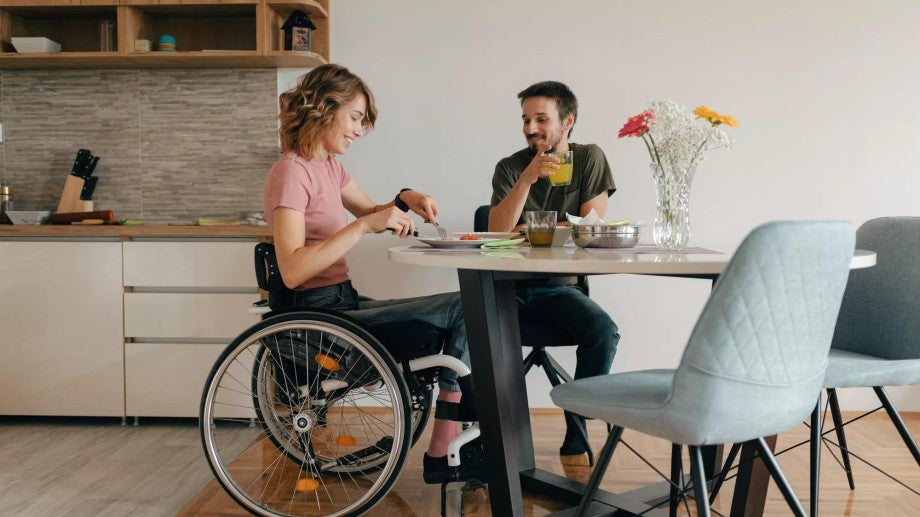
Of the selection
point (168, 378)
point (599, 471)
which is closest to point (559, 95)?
point (599, 471)

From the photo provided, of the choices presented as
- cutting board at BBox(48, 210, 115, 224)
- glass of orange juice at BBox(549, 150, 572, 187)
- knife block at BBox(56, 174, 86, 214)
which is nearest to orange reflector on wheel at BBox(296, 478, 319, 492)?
glass of orange juice at BBox(549, 150, 572, 187)

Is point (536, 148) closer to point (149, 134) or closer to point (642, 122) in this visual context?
point (642, 122)

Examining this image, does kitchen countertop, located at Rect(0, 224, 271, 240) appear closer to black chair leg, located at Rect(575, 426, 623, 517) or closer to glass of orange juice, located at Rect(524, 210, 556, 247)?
glass of orange juice, located at Rect(524, 210, 556, 247)

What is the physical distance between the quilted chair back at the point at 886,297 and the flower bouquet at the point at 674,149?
1.63 feet

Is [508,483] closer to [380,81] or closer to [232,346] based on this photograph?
[232,346]

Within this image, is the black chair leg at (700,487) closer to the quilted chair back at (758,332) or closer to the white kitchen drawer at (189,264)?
the quilted chair back at (758,332)

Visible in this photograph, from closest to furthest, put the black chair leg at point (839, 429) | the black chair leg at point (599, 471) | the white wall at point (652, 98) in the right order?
1. the black chair leg at point (599, 471)
2. the black chair leg at point (839, 429)
3. the white wall at point (652, 98)

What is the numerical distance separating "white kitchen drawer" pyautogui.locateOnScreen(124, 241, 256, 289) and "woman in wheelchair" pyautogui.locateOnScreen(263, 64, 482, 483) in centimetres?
92

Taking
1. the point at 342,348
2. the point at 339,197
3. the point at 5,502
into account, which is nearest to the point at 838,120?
the point at 339,197

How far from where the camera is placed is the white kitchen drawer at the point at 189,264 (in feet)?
10.6

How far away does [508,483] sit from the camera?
190 centimetres

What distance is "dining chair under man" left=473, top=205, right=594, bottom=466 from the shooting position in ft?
8.42

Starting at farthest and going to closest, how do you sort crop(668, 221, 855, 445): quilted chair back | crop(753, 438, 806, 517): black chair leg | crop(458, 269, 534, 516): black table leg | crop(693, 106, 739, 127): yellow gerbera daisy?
crop(693, 106, 739, 127): yellow gerbera daisy < crop(458, 269, 534, 516): black table leg < crop(753, 438, 806, 517): black chair leg < crop(668, 221, 855, 445): quilted chair back

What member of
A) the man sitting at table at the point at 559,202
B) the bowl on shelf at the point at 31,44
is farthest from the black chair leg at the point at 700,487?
the bowl on shelf at the point at 31,44
